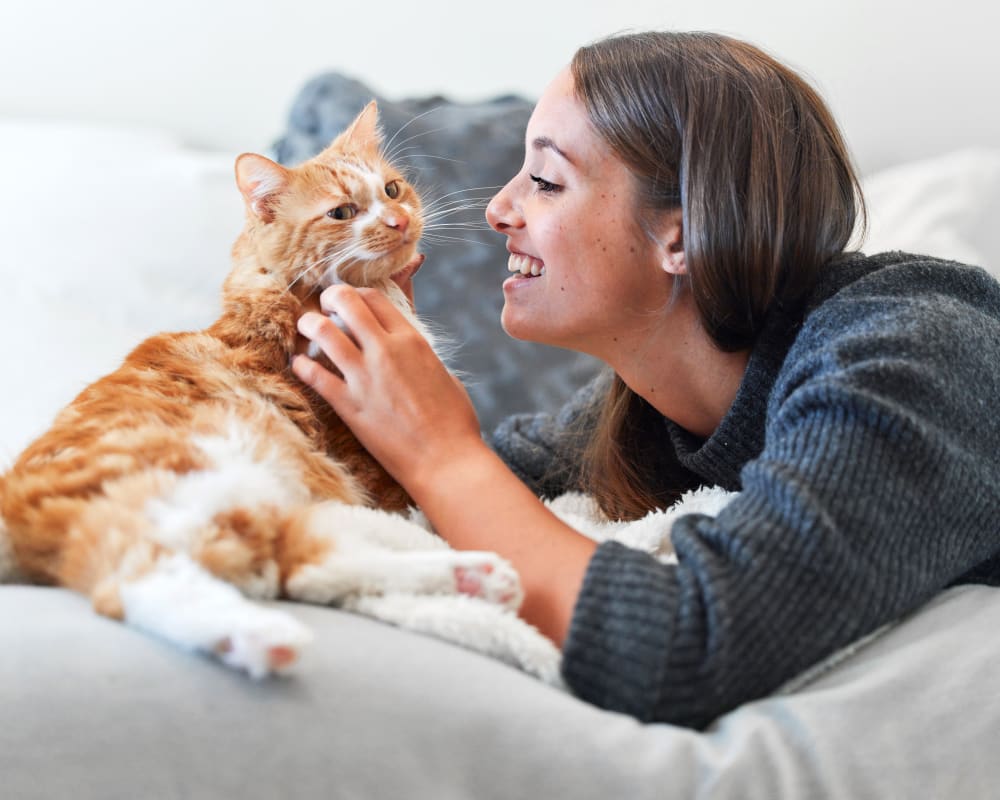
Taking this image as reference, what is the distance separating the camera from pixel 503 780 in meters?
0.76

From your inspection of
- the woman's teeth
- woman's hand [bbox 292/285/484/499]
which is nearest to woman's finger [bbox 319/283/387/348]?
woman's hand [bbox 292/285/484/499]

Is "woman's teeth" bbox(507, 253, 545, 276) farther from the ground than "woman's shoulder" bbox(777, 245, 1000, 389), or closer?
closer

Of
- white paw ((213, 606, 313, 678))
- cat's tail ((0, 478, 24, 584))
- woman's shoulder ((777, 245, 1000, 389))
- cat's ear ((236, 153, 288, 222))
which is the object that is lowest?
cat's tail ((0, 478, 24, 584))

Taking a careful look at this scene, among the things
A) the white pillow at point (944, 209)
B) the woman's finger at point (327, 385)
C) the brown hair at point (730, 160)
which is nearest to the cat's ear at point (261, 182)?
the woman's finger at point (327, 385)

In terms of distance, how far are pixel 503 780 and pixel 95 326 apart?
137 centimetres

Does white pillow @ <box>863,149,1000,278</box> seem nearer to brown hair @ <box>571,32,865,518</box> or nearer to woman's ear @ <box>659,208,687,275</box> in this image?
brown hair @ <box>571,32,865,518</box>

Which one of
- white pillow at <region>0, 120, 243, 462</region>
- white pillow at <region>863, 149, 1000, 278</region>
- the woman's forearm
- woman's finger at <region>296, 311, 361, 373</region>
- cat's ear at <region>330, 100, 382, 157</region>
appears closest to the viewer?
the woman's forearm

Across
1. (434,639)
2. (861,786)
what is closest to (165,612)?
(434,639)

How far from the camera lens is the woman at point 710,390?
840 mm

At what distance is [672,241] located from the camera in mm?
1232

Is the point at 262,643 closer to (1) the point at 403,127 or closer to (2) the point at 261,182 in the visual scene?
(2) the point at 261,182

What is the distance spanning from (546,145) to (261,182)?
0.40 m

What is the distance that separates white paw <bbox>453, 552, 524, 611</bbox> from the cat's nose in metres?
0.58

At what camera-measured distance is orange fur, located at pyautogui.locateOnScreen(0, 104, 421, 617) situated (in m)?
0.85
